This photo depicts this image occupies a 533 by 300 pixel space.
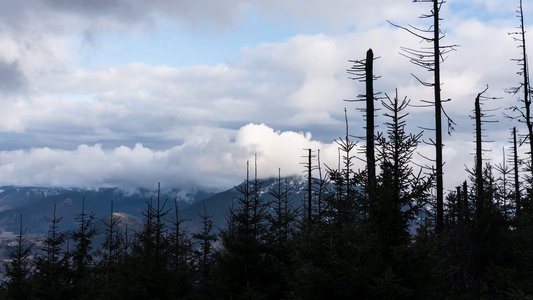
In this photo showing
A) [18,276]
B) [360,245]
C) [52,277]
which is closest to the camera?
[360,245]

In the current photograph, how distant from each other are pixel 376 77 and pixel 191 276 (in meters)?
11.7

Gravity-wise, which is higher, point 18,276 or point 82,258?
point 82,258

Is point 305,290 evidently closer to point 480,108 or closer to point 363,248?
point 363,248

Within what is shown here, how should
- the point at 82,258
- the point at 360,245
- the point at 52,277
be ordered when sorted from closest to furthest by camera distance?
the point at 360,245
the point at 52,277
the point at 82,258

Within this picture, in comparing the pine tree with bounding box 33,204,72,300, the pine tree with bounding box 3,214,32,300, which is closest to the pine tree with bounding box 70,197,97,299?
the pine tree with bounding box 33,204,72,300

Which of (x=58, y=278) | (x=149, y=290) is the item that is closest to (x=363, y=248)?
(x=149, y=290)

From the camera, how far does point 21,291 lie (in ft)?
101

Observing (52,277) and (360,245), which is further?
(52,277)

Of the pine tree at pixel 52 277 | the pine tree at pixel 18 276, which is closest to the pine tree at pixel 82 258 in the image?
the pine tree at pixel 52 277

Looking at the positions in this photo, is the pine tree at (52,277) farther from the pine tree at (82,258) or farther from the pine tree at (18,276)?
the pine tree at (18,276)

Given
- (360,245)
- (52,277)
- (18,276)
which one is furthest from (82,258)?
(360,245)

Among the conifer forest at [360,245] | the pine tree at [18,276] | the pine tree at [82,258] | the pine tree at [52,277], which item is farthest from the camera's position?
the pine tree at [18,276]

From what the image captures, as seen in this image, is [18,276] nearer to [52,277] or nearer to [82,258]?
[52,277]

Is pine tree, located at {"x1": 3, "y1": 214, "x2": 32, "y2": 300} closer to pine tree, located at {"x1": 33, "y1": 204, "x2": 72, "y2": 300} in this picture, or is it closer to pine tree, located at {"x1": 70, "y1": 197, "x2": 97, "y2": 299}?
pine tree, located at {"x1": 33, "y1": 204, "x2": 72, "y2": 300}
